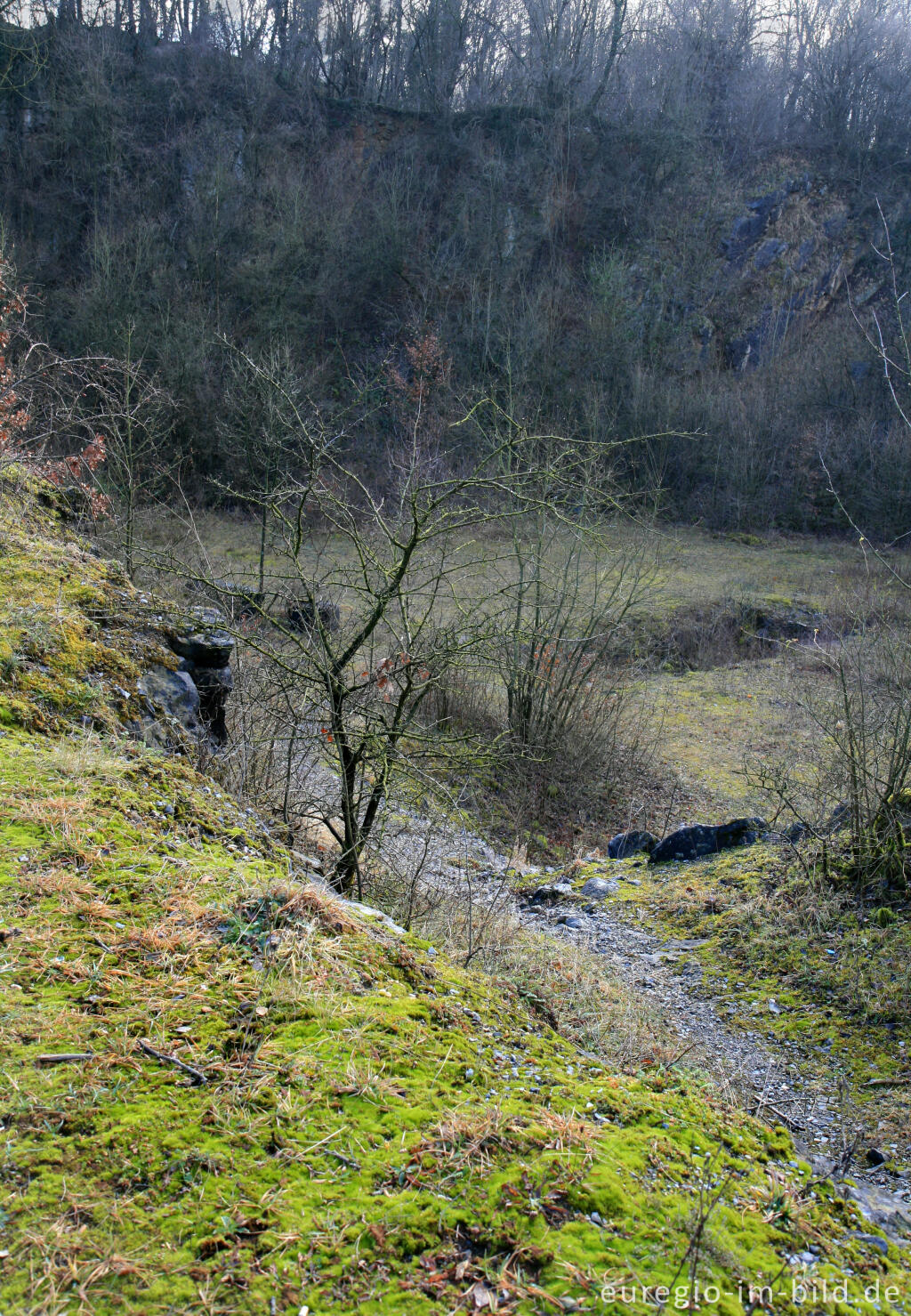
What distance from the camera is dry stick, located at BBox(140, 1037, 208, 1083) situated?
1.98 m

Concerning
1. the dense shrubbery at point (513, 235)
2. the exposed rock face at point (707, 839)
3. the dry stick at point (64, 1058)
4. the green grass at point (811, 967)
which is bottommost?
the exposed rock face at point (707, 839)

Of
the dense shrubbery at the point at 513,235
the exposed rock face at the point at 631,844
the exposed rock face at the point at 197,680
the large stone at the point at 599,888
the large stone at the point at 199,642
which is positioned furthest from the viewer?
the dense shrubbery at the point at 513,235

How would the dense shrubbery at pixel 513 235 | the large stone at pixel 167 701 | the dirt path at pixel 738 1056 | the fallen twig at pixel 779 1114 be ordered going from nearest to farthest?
the dirt path at pixel 738 1056 < the fallen twig at pixel 779 1114 < the large stone at pixel 167 701 < the dense shrubbery at pixel 513 235

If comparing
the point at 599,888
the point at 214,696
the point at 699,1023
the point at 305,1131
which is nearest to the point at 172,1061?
the point at 305,1131

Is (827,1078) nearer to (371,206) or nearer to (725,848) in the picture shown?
(725,848)

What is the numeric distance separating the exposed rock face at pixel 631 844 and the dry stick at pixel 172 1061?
227 inches

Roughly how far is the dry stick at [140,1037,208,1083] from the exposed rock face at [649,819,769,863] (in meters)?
5.29

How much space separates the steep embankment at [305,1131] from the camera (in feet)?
5.13

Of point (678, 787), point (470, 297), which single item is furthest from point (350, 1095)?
point (470, 297)

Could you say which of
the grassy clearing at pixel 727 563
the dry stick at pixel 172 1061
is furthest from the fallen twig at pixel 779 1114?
the grassy clearing at pixel 727 563

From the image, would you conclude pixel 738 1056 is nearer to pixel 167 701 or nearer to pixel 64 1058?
pixel 64 1058

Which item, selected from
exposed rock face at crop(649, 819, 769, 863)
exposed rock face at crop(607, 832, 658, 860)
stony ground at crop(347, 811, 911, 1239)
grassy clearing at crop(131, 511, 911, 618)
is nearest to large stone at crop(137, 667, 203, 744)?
stony ground at crop(347, 811, 911, 1239)

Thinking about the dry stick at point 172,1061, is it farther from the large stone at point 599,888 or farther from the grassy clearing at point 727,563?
the grassy clearing at point 727,563

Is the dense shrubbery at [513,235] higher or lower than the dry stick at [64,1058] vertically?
higher
